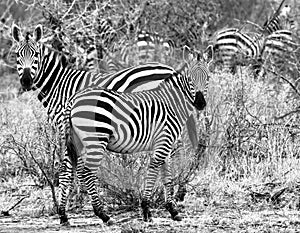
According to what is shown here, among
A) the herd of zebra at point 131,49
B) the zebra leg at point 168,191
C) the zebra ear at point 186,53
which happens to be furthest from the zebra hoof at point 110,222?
the herd of zebra at point 131,49

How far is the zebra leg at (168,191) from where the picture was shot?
6910 millimetres

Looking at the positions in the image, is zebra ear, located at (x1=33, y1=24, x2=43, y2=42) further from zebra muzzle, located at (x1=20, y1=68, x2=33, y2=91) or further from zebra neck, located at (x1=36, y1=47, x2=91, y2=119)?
zebra muzzle, located at (x1=20, y1=68, x2=33, y2=91)

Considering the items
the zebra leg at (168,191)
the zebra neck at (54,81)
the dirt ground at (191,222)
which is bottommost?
the dirt ground at (191,222)

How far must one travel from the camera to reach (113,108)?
6.47 metres

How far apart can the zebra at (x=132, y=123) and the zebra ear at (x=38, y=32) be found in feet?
4.91

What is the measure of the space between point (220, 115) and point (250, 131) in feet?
1.91

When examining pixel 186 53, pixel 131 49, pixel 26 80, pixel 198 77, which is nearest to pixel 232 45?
pixel 131 49

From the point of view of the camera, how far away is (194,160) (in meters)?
7.86

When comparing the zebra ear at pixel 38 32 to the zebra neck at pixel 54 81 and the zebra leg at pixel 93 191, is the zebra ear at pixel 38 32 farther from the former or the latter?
the zebra leg at pixel 93 191

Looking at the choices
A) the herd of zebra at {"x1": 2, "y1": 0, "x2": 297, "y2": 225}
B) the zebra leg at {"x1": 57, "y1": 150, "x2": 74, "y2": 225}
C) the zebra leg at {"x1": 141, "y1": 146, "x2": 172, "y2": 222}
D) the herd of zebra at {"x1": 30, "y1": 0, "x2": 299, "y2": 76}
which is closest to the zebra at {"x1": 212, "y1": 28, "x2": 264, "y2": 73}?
the herd of zebra at {"x1": 30, "y1": 0, "x2": 299, "y2": 76}

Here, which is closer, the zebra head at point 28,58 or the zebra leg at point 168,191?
the zebra leg at point 168,191

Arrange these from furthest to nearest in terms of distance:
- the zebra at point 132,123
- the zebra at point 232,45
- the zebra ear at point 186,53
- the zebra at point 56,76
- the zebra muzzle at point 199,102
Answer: the zebra at point 232,45 < the zebra ear at point 186,53 < the zebra at point 56,76 < the zebra muzzle at point 199,102 < the zebra at point 132,123

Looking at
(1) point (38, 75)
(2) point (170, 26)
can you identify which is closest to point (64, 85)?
(1) point (38, 75)

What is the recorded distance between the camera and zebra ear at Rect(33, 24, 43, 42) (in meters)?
7.91
